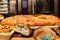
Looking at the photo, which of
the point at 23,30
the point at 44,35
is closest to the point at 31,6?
the point at 23,30

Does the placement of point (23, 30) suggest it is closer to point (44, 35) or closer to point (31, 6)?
point (44, 35)

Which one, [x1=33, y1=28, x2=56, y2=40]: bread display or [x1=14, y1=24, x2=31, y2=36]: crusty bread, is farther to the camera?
[x1=14, y1=24, x2=31, y2=36]: crusty bread

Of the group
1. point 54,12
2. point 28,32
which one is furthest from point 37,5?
point 28,32

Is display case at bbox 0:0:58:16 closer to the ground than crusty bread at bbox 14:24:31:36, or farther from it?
farther from it

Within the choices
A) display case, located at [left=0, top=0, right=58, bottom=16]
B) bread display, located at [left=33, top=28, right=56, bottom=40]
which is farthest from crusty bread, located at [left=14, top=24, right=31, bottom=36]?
display case, located at [left=0, top=0, right=58, bottom=16]

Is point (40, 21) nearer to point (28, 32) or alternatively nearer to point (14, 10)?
point (28, 32)

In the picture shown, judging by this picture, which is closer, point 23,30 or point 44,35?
point 44,35

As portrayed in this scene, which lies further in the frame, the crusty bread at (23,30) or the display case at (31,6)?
the display case at (31,6)

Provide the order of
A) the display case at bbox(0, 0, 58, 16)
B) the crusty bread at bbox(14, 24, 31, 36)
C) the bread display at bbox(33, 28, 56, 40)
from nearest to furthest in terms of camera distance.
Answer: the bread display at bbox(33, 28, 56, 40), the crusty bread at bbox(14, 24, 31, 36), the display case at bbox(0, 0, 58, 16)

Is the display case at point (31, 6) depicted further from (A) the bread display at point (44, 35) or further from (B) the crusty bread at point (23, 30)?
(A) the bread display at point (44, 35)

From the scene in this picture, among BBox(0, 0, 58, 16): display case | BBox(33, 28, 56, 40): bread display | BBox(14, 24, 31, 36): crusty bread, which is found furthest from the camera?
BBox(0, 0, 58, 16): display case

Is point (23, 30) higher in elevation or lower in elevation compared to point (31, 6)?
lower

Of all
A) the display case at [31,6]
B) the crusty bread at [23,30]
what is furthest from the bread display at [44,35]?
the display case at [31,6]

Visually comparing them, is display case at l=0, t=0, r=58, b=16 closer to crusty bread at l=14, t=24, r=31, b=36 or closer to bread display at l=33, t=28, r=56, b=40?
crusty bread at l=14, t=24, r=31, b=36
